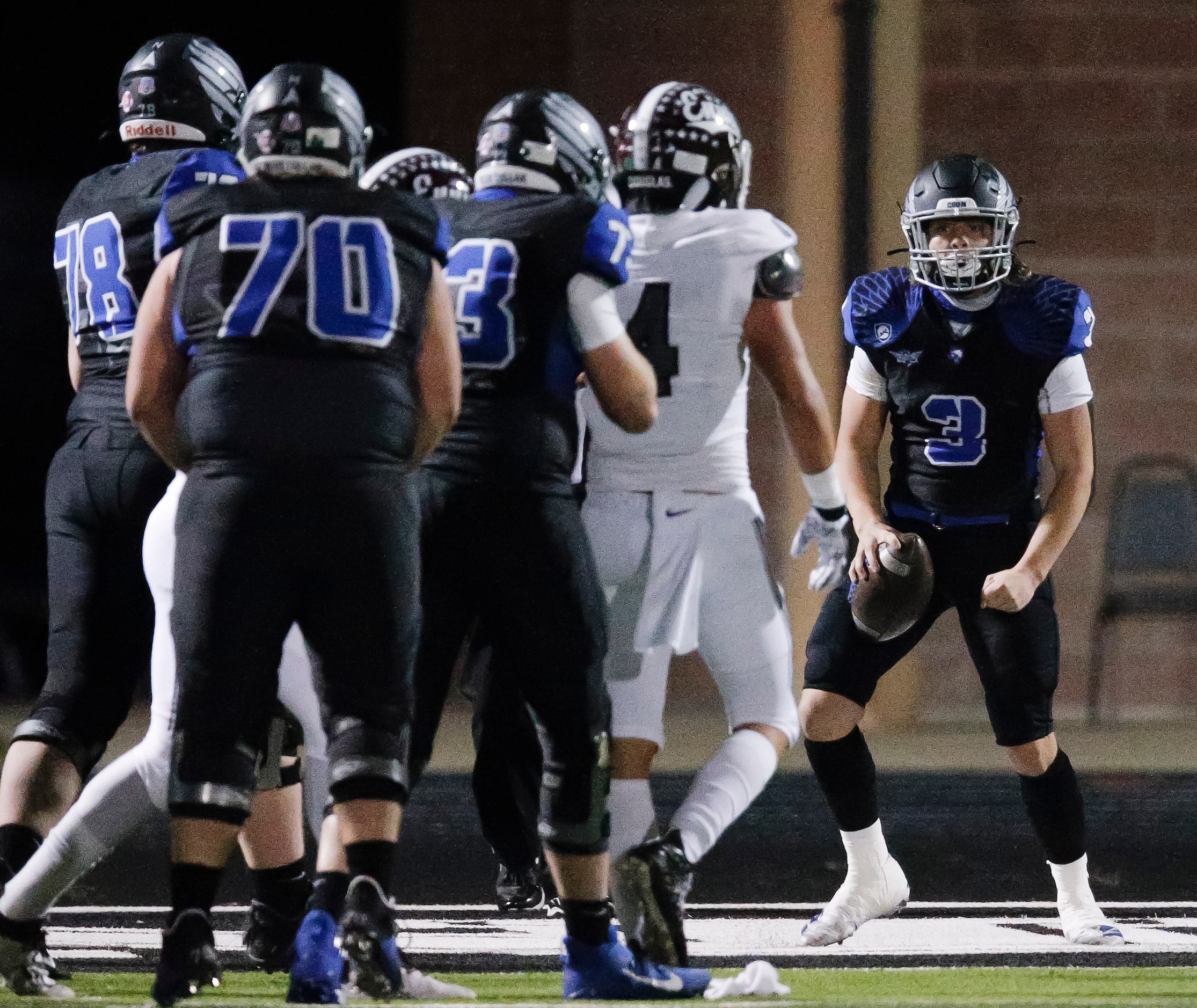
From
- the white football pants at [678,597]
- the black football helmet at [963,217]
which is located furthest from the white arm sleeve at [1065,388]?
the white football pants at [678,597]

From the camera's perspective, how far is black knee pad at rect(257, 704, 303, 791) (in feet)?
14.1

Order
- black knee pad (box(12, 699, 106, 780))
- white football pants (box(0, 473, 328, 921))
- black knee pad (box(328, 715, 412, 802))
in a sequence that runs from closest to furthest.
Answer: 1. black knee pad (box(328, 715, 412, 802))
2. white football pants (box(0, 473, 328, 921))
3. black knee pad (box(12, 699, 106, 780))

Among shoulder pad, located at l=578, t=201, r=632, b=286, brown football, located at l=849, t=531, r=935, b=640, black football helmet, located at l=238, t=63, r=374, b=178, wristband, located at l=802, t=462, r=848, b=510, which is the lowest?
brown football, located at l=849, t=531, r=935, b=640

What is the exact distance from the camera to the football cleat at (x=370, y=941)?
359 centimetres

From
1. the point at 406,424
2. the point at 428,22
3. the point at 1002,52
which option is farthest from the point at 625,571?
the point at 428,22

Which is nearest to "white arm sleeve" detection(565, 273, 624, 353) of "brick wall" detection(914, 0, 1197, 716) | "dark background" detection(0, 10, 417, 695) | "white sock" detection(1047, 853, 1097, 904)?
"white sock" detection(1047, 853, 1097, 904)

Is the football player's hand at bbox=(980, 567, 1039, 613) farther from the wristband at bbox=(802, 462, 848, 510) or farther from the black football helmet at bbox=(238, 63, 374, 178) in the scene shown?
the black football helmet at bbox=(238, 63, 374, 178)

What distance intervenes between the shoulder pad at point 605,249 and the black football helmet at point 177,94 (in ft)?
3.49

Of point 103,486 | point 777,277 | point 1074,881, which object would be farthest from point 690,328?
point 1074,881

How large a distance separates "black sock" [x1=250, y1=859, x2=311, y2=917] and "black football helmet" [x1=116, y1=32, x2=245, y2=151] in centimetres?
153

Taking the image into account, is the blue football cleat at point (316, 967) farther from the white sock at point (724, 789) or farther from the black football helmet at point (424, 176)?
the black football helmet at point (424, 176)

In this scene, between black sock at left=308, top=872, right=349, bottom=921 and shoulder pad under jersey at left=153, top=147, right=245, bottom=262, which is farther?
shoulder pad under jersey at left=153, top=147, right=245, bottom=262

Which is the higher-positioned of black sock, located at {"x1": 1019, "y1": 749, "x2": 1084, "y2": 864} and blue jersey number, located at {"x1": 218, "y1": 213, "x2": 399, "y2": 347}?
blue jersey number, located at {"x1": 218, "y1": 213, "x2": 399, "y2": 347}

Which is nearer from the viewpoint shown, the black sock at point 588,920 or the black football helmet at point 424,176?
the black sock at point 588,920
